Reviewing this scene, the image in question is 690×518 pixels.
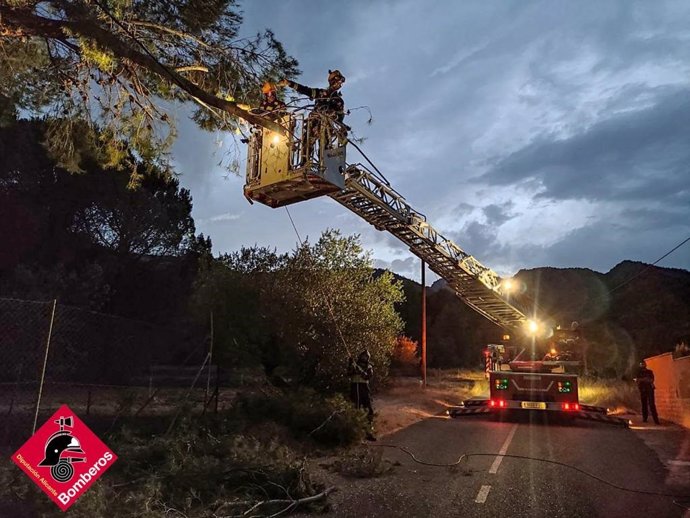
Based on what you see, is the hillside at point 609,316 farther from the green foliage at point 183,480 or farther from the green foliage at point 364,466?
the green foliage at point 183,480

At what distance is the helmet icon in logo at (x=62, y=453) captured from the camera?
15.1 feet

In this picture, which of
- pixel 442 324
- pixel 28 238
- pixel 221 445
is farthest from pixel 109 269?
pixel 442 324

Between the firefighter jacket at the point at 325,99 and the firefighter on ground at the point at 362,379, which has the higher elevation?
the firefighter jacket at the point at 325,99

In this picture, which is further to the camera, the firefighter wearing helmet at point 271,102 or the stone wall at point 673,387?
the stone wall at point 673,387

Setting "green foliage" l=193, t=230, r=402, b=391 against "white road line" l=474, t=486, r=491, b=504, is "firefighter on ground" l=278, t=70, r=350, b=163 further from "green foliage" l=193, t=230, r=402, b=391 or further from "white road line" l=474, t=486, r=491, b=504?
"green foliage" l=193, t=230, r=402, b=391

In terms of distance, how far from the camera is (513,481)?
24.3 ft

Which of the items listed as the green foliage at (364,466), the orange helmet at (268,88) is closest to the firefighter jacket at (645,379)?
the green foliage at (364,466)

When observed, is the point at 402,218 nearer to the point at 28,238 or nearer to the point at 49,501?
the point at 49,501

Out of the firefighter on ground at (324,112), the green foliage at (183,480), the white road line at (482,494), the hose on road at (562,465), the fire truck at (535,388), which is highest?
the firefighter on ground at (324,112)

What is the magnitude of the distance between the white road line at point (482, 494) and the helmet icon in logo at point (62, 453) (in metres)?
4.30

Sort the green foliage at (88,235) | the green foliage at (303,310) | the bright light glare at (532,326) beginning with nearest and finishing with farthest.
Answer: the green foliage at (303,310) < the bright light glare at (532,326) < the green foliage at (88,235)

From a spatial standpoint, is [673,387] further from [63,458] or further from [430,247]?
[63,458]

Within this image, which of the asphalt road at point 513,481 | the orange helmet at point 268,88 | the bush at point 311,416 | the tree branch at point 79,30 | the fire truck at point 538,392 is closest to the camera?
the tree branch at point 79,30

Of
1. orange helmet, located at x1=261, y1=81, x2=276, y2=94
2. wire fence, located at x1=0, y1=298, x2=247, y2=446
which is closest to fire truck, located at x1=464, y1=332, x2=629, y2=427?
wire fence, located at x1=0, y1=298, x2=247, y2=446
